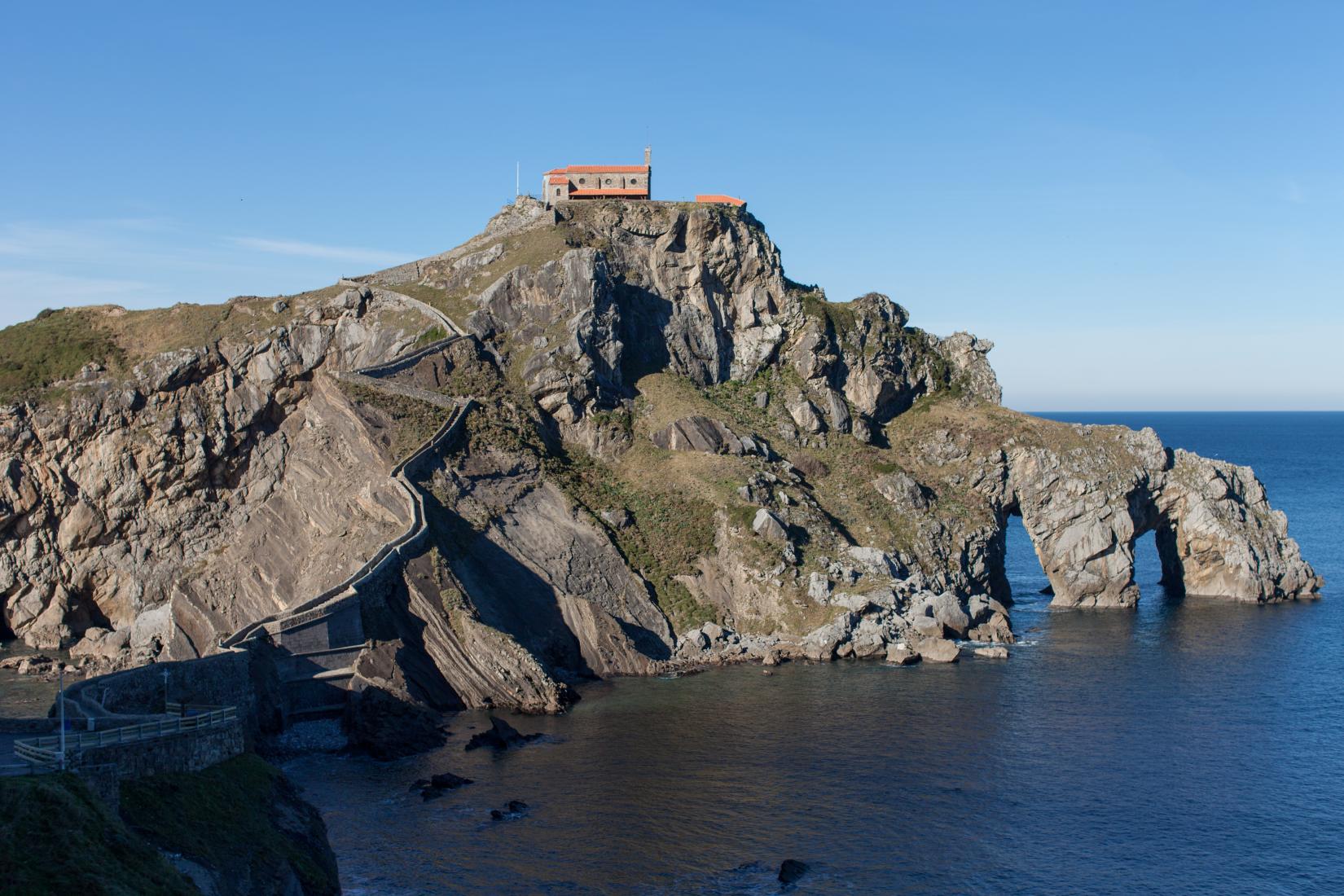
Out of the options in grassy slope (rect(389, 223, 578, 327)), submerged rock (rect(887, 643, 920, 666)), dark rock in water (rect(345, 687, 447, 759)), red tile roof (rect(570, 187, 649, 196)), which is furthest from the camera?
red tile roof (rect(570, 187, 649, 196))

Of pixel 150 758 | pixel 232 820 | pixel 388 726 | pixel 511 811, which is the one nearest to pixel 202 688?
pixel 388 726

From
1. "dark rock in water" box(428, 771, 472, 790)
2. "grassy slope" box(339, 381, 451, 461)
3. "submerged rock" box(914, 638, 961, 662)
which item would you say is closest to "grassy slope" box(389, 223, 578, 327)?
"grassy slope" box(339, 381, 451, 461)

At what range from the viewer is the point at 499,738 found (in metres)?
63.7

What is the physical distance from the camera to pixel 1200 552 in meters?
110

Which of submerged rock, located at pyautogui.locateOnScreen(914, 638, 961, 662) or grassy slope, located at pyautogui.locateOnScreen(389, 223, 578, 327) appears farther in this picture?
grassy slope, located at pyautogui.locateOnScreen(389, 223, 578, 327)

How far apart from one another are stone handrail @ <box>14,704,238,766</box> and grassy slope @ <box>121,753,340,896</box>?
4.38ft

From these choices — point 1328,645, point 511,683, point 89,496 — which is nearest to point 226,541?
point 89,496

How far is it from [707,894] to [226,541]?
58176mm

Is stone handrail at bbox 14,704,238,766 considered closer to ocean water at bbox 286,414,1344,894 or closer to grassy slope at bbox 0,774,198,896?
grassy slope at bbox 0,774,198,896

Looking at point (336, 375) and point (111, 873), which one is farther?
point (336, 375)

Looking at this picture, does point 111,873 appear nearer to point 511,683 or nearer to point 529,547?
point 511,683

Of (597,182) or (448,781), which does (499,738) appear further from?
(597,182)

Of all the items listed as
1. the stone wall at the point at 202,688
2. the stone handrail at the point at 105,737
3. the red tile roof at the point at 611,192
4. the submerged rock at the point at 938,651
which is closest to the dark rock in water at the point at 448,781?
the stone wall at the point at 202,688

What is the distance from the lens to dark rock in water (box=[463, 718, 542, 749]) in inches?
2506
